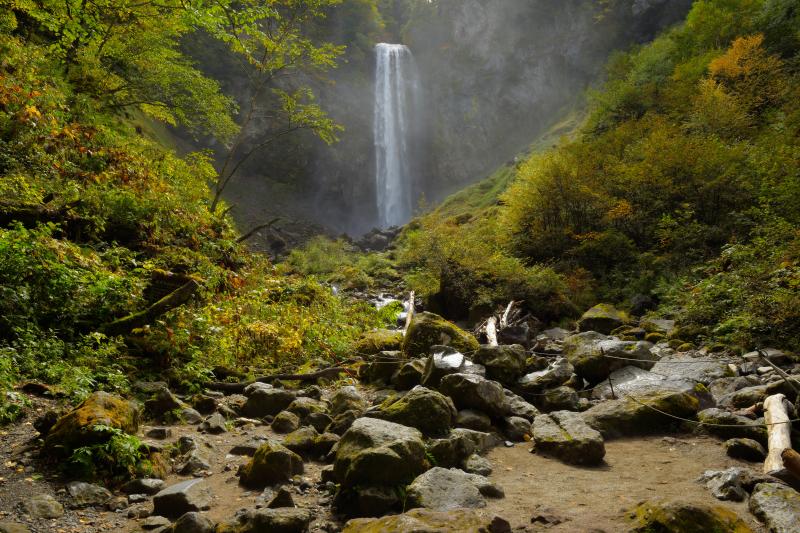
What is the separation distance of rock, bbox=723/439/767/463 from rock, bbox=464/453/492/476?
223 centimetres

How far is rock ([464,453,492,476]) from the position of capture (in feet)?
13.6

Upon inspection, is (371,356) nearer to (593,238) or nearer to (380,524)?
(380,524)

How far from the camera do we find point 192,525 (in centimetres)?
278

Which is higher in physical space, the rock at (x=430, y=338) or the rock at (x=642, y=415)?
the rock at (x=430, y=338)

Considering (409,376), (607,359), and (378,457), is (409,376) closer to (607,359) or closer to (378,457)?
(607,359)

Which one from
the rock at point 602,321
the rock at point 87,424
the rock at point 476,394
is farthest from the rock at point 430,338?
the rock at point 87,424

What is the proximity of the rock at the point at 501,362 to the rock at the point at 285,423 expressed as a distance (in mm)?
2968

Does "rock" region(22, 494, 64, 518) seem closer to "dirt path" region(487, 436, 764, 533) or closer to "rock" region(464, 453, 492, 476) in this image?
"dirt path" region(487, 436, 764, 533)

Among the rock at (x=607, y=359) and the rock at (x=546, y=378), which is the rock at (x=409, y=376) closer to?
the rock at (x=546, y=378)

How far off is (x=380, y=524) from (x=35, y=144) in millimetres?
9299

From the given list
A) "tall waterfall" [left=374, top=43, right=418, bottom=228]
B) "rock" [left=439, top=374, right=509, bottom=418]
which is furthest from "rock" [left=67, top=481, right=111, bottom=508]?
"tall waterfall" [left=374, top=43, right=418, bottom=228]

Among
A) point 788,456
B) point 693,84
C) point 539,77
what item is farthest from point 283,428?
point 539,77

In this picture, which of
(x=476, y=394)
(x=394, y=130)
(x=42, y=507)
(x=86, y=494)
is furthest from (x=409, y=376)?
(x=394, y=130)

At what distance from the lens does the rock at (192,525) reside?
2771mm
